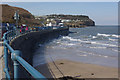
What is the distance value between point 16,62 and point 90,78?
822cm

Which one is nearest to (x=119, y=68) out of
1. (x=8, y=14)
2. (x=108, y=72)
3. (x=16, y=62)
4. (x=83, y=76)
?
(x=108, y=72)

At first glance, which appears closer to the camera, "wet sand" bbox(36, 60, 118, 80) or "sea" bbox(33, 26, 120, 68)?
"wet sand" bbox(36, 60, 118, 80)

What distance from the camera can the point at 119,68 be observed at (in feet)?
40.6

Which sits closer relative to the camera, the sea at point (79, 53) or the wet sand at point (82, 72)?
the wet sand at point (82, 72)

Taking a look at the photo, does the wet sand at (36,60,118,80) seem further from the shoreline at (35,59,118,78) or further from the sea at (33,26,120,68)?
the sea at (33,26,120,68)

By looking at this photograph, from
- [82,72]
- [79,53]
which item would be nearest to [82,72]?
[82,72]

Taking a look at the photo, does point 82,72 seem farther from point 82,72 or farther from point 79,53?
point 79,53

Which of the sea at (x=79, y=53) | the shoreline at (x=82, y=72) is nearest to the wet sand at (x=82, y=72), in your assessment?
the shoreline at (x=82, y=72)

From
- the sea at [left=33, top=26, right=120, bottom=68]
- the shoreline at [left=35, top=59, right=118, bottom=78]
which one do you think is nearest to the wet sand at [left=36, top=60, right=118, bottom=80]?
the shoreline at [left=35, top=59, right=118, bottom=78]

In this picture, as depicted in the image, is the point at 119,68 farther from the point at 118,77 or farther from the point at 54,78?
the point at 54,78

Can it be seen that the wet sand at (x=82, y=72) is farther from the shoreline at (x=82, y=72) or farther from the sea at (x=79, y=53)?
the sea at (x=79, y=53)

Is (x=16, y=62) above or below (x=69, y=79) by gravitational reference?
above

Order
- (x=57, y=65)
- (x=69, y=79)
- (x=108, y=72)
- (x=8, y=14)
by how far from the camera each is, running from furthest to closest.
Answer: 1. (x=8, y=14)
2. (x=57, y=65)
3. (x=108, y=72)
4. (x=69, y=79)

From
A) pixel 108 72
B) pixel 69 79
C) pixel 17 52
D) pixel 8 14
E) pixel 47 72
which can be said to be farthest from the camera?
pixel 8 14
